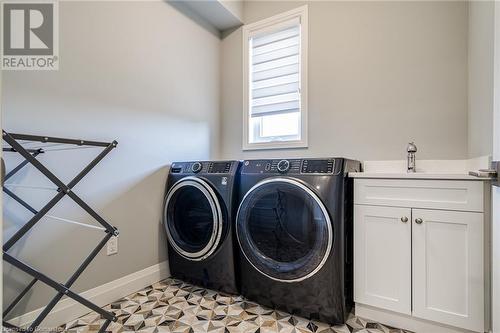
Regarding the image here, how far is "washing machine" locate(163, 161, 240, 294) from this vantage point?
5.94 feet

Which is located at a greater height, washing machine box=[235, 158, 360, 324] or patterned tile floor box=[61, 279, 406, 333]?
washing machine box=[235, 158, 360, 324]

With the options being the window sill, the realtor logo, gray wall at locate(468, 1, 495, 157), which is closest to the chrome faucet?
gray wall at locate(468, 1, 495, 157)

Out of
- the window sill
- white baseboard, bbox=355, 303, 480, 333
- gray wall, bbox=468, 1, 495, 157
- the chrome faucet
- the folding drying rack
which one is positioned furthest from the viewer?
the window sill

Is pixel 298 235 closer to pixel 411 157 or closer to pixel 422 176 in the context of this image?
pixel 422 176

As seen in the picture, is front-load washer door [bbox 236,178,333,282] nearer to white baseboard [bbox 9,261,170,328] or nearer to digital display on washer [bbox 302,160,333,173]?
digital display on washer [bbox 302,160,333,173]

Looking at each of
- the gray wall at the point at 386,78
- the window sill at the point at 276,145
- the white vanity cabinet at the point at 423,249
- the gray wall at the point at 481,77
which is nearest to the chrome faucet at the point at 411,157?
the gray wall at the point at 386,78

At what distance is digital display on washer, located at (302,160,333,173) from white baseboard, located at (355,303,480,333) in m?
0.82

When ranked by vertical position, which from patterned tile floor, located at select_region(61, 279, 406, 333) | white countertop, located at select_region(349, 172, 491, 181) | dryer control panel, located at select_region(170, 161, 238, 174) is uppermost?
dryer control panel, located at select_region(170, 161, 238, 174)

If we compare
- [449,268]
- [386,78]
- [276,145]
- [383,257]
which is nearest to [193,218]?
[276,145]

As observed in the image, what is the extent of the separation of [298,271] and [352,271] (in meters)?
0.33

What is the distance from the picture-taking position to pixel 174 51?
226 cm

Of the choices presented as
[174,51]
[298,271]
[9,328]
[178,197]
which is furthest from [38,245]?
[174,51]

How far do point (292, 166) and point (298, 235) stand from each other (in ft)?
1.33

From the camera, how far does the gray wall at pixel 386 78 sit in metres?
1.78
